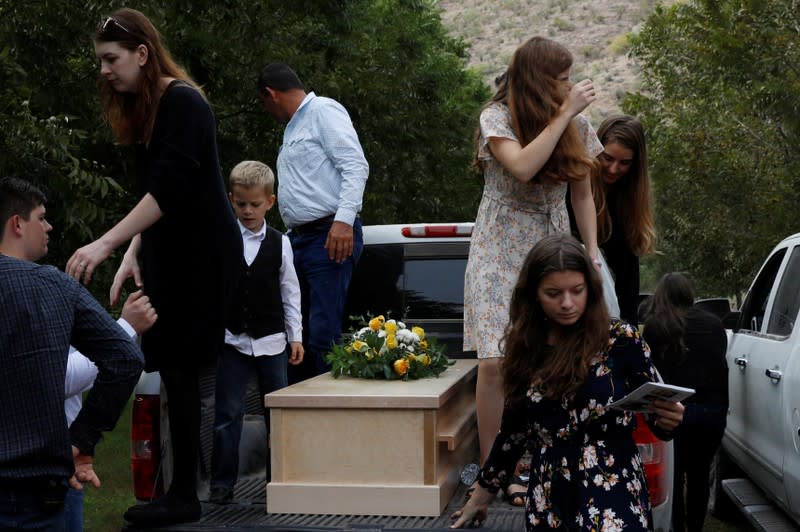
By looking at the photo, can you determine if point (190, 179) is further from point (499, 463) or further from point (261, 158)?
point (261, 158)

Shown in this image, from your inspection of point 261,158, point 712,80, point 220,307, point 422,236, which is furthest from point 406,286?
point 712,80

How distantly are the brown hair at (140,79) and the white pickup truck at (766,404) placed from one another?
320cm

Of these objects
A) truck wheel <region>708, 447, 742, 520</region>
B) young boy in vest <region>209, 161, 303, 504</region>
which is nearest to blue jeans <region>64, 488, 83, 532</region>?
young boy in vest <region>209, 161, 303, 504</region>

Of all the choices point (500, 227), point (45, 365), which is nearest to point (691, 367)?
point (500, 227)

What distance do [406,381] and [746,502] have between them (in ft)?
10.4

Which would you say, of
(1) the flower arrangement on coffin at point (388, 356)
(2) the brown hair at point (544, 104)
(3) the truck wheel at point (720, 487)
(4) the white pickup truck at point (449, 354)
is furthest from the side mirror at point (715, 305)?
(1) the flower arrangement on coffin at point (388, 356)

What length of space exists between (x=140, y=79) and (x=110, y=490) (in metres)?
6.75

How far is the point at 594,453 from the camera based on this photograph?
3.74 metres

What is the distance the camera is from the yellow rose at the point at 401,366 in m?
5.01

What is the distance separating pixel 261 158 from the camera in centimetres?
1758

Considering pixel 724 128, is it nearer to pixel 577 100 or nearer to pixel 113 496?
pixel 113 496

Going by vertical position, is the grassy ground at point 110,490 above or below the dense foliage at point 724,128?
below

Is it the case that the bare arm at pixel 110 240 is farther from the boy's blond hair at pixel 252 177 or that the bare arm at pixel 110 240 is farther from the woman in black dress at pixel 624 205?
the woman in black dress at pixel 624 205

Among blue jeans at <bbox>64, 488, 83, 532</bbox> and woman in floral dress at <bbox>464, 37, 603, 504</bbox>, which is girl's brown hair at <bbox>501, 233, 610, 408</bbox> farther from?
blue jeans at <bbox>64, 488, 83, 532</bbox>
